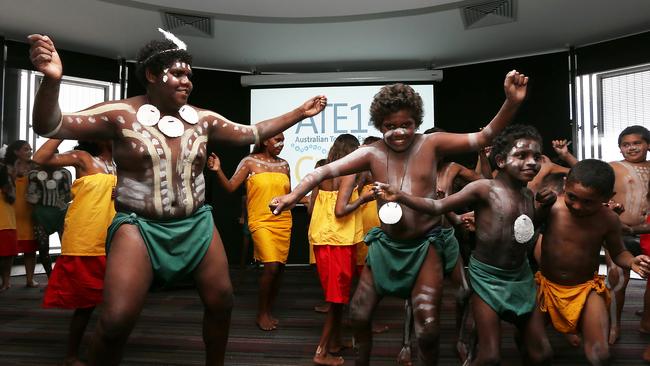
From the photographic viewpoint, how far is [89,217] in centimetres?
290

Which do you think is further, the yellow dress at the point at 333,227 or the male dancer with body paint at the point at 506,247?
the yellow dress at the point at 333,227

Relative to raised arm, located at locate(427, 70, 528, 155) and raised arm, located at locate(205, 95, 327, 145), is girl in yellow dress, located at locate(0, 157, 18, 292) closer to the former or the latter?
raised arm, located at locate(205, 95, 327, 145)

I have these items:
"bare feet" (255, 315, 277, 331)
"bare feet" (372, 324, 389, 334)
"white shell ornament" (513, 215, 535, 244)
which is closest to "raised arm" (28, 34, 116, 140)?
"white shell ornament" (513, 215, 535, 244)

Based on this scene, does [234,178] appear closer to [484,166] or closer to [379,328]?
[379,328]

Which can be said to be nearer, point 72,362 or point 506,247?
point 506,247

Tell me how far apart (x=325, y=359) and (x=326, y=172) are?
128 centimetres

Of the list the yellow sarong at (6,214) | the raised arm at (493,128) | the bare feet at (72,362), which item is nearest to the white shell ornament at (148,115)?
the raised arm at (493,128)

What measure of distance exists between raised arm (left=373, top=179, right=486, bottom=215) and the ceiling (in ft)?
11.7

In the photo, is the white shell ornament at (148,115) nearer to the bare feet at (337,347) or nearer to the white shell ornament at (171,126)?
the white shell ornament at (171,126)

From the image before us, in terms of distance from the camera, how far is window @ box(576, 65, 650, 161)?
6176mm

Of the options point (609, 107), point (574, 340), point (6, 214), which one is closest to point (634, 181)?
point (574, 340)

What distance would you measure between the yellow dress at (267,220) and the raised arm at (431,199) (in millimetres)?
1800

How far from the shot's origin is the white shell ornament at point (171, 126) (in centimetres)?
201

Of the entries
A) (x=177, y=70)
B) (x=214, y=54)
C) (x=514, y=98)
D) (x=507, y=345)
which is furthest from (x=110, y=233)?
(x=214, y=54)
